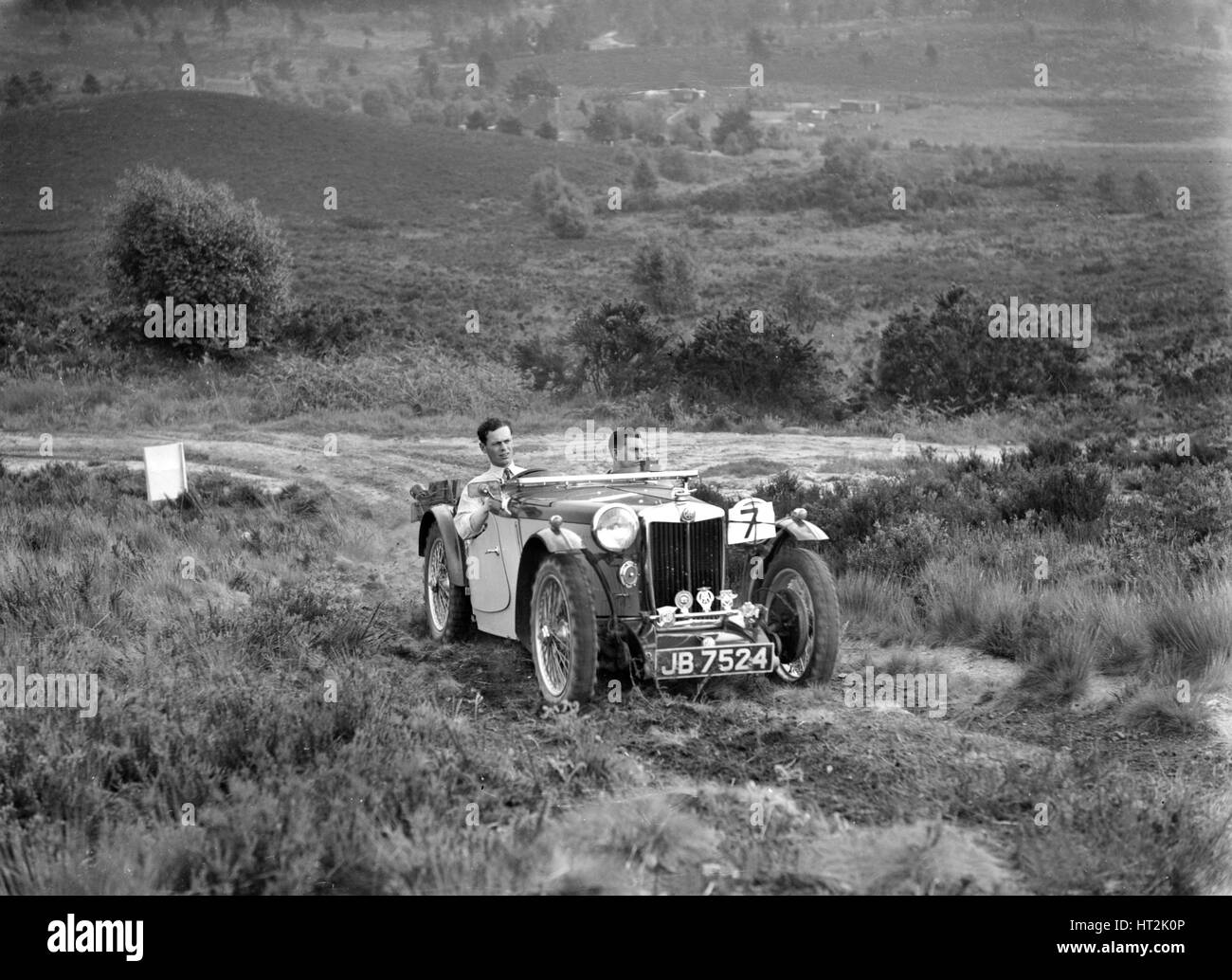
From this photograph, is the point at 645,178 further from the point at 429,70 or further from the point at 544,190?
the point at 429,70

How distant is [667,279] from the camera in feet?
159

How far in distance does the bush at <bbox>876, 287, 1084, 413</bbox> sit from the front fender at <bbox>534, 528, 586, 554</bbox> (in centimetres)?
2011

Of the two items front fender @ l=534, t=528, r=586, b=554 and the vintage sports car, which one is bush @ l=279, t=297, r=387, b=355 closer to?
the vintage sports car

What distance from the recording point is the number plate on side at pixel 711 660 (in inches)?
291

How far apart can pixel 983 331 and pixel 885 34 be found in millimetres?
106624

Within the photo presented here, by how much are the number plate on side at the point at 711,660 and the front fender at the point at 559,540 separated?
79 centimetres

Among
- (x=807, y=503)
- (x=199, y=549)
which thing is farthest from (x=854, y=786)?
(x=199, y=549)

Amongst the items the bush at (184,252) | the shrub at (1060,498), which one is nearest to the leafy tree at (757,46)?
the bush at (184,252)

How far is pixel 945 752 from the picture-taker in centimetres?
676

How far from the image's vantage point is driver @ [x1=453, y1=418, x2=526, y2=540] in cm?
893

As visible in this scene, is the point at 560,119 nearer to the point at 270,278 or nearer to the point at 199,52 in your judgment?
the point at 199,52

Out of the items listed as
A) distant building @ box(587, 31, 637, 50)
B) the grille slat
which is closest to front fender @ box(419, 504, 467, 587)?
the grille slat

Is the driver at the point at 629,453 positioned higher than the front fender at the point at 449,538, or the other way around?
the driver at the point at 629,453

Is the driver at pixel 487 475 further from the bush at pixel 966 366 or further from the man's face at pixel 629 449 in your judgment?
the bush at pixel 966 366
